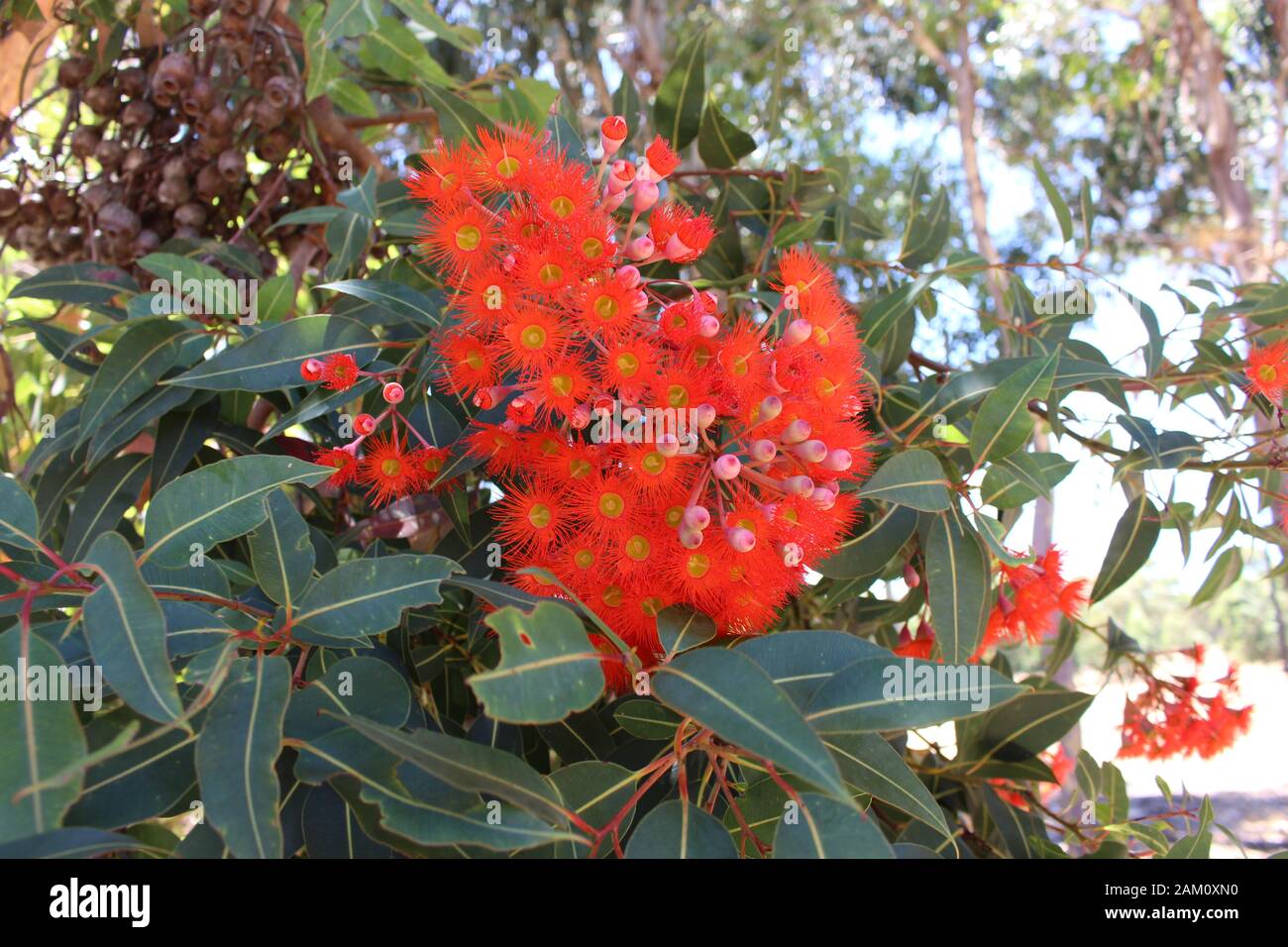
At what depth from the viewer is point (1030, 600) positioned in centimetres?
135

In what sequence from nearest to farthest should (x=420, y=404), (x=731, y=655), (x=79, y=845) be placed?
(x=79, y=845)
(x=731, y=655)
(x=420, y=404)

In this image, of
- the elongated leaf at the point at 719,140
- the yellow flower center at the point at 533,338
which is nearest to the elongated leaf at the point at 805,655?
the yellow flower center at the point at 533,338

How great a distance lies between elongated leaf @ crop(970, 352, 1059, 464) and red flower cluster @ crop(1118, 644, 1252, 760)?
82cm

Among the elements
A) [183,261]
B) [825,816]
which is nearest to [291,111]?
[183,261]

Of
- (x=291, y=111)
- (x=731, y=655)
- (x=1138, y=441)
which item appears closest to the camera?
(x=731, y=655)

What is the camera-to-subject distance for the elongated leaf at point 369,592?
864mm

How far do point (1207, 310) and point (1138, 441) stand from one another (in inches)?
13.1

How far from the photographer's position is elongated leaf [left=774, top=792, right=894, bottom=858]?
2.57 ft

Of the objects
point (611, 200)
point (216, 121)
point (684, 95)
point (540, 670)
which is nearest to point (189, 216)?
point (216, 121)

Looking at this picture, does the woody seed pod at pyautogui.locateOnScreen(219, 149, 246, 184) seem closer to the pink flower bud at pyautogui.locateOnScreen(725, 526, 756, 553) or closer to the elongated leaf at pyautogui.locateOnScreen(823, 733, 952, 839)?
the pink flower bud at pyautogui.locateOnScreen(725, 526, 756, 553)

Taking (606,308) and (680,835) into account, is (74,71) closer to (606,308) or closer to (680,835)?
(606,308)

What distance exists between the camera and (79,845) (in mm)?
678

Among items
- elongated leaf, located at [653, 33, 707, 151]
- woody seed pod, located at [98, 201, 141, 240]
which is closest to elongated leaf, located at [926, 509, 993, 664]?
elongated leaf, located at [653, 33, 707, 151]
